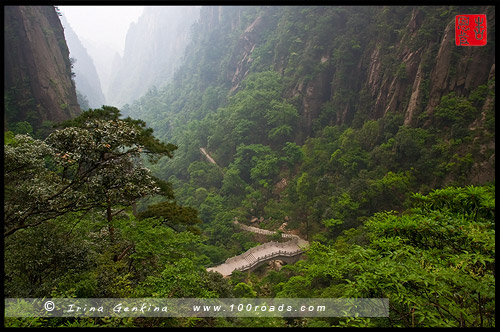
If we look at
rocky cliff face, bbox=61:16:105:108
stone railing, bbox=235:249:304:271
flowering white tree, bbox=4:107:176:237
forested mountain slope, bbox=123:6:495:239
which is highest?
rocky cliff face, bbox=61:16:105:108

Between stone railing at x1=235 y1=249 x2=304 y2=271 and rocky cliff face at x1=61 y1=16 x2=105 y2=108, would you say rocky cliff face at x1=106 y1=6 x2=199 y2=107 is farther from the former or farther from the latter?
stone railing at x1=235 y1=249 x2=304 y2=271

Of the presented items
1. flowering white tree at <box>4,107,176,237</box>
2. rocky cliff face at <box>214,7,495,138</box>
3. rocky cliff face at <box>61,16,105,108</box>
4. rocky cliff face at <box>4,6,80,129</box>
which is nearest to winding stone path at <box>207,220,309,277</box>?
flowering white tree at <box>4,107,176,237</box>

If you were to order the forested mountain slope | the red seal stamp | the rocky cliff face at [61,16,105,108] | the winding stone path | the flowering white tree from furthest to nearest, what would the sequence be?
the rocky cliff face at [61,16,105,108] → the forested mountain slope → the winding stone path → the red seal stamp → the flowering white tree

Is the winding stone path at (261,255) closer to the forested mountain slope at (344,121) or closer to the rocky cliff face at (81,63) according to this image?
the forested mountain slope at (344,121)

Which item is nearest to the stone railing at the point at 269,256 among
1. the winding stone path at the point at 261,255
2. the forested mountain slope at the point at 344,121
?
the winding stone path at the point at 261,255

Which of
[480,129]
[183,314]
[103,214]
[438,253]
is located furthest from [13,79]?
[480,129]

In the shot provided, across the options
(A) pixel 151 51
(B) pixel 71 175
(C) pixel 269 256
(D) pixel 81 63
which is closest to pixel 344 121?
(C) pixel 269 256

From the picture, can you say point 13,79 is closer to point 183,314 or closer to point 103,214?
point 103,214
